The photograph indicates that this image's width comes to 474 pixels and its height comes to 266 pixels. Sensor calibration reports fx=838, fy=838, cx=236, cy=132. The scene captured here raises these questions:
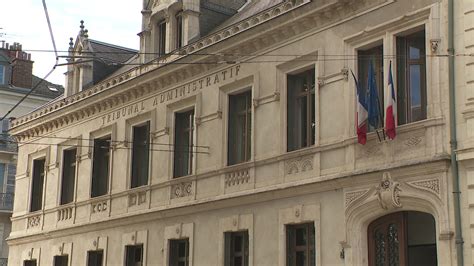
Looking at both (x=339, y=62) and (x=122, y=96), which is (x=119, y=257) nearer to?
(x=122, y=96)

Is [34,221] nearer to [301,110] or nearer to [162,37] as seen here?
[162,37]

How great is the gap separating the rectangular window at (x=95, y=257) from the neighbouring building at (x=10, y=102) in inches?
649

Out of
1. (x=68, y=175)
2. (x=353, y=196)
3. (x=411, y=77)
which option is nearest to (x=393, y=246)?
(x=353, y=196)

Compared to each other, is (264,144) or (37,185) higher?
(37,185)

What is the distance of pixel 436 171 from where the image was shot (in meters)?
17.3

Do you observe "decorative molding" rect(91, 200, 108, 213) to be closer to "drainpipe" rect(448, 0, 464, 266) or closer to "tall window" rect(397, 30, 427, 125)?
"tall window" rect(397, 30, 427, 125)

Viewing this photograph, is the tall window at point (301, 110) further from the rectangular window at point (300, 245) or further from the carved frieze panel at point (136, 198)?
the carved frieze panel at point (136, 198)

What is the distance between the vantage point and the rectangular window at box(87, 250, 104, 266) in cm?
2870

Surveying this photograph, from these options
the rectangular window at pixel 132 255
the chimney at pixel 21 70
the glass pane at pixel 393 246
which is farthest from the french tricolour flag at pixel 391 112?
the chimney at pixel 21 70

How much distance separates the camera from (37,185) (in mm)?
33875

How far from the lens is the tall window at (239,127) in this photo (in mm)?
23516

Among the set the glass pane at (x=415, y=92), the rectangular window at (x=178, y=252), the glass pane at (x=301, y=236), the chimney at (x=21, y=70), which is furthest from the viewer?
the chimney at (x=21, y=70)

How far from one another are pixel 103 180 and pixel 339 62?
12.3m

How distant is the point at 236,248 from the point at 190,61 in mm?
5954
